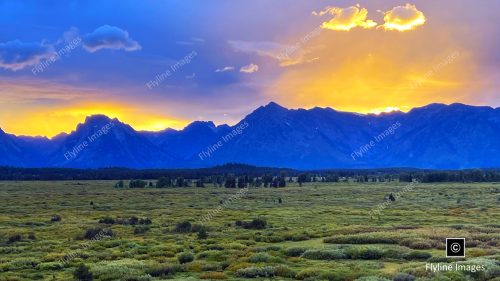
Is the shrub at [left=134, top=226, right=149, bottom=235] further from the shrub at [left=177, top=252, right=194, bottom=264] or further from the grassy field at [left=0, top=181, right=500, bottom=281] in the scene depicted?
the shrub at [left=177, top=252, right=194, bottom=264]

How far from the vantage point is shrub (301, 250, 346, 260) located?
121 feet

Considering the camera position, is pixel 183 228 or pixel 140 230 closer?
pixel 140 230

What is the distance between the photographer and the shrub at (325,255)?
36.9 meters

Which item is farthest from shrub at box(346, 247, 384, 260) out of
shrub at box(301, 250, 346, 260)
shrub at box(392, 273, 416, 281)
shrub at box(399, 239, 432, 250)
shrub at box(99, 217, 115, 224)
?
shrub at box(99, 217, 115, 224)

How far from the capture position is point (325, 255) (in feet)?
122

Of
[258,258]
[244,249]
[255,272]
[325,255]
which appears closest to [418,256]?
[325,255]

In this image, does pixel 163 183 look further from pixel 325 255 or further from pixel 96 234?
pixel 325 255

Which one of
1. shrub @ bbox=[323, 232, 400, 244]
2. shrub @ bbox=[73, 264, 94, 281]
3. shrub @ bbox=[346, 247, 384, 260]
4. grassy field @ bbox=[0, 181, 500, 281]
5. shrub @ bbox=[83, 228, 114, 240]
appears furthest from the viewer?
shrub @ bbox=[83, 228, 114, 240]

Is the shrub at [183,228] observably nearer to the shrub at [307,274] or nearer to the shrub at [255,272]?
the shrub at [255,272]

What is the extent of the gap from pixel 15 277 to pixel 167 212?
5075 cm

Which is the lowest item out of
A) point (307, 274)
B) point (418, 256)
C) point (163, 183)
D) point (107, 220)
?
point (107, 220)

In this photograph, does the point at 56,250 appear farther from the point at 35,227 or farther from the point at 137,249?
the point at 35,227

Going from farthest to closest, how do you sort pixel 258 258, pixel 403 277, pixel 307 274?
pixel 258 258, pixel 307 274, pixel 403 277

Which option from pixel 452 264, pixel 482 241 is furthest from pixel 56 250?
pixel 482 241
